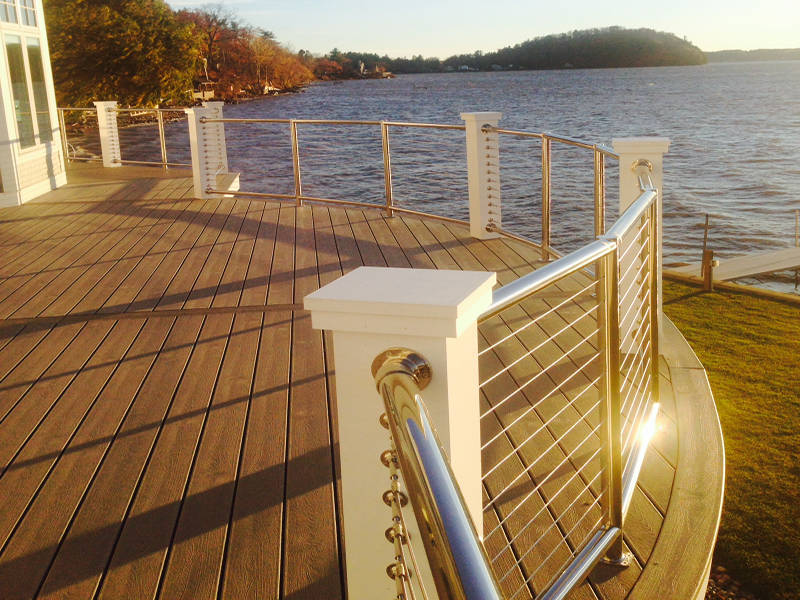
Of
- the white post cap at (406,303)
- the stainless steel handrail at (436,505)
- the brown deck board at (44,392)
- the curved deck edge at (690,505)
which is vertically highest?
the white post cap at (406,303)

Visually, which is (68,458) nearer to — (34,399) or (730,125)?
(34,399)

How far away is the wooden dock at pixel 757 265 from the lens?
527 inches

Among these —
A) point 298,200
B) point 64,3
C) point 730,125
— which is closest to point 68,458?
point 298,200

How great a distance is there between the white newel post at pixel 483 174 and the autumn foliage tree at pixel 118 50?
32094mm

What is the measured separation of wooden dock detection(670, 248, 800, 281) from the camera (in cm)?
1339

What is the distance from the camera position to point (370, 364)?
132 cm

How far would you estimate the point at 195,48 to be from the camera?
1508 inches

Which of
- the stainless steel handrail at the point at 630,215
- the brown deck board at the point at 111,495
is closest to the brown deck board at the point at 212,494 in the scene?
the brown deck board at the point at 111,495

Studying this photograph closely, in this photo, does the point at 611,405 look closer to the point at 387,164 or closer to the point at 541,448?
the point at 541,448

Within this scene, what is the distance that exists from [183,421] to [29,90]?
7562 millimetres

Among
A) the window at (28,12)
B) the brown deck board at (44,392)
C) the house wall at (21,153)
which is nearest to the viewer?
the brown deck board at (44,392)

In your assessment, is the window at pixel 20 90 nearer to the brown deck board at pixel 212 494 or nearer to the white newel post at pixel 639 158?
the brown deck board at pixel 212 494

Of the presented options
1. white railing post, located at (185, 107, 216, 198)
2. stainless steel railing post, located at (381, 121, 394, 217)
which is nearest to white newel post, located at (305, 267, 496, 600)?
stainless steel railing post, located at (381, 121, 394, 217)

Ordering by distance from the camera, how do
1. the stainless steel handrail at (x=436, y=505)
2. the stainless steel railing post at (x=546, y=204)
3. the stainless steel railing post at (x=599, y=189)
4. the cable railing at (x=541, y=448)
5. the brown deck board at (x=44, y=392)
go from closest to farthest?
the stainless steel handrail at (x=436, y=505) < the cable railing at (x=541, y=448) < the brown deck board at (x=44, y=392) < the stainless steel railing post at (x=599, y=189) < the stainless steel railing post at (x=546, y=204)
